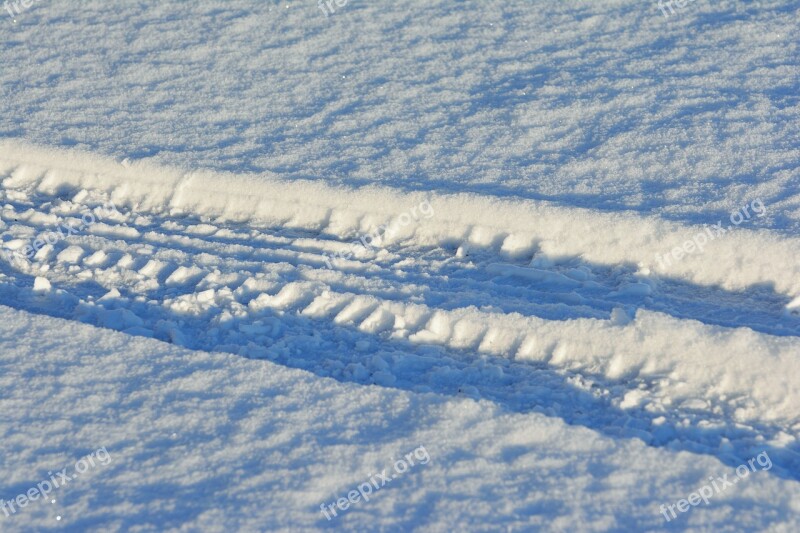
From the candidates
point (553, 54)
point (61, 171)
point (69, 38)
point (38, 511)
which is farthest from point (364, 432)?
point (69, 38)

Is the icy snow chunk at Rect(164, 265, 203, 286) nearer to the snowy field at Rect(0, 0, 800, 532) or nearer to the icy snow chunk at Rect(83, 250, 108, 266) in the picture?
the snowy field at Rect(0, 0, 800, 532)

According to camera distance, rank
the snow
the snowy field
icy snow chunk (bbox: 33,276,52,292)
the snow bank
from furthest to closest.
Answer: icy snow chunk (bbox: 33,276,52,292) → the snow bank → the snowy field → the snow

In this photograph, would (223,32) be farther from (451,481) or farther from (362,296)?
(451,481)

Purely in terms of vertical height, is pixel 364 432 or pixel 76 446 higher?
pixel 76 446

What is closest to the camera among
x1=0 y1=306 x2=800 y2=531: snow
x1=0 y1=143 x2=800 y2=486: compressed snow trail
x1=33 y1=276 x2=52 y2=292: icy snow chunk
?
x1=0 y1=306 x2=800 y2=531: snow

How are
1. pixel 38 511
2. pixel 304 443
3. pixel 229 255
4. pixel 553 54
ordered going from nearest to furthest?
pixel 38 511, pixel 304 443, pixel 229 255, pixel 553 54

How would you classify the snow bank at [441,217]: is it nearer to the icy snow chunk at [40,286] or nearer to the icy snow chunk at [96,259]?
the icy snow chunk at [96,259]

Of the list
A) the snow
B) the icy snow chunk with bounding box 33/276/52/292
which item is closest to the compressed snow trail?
the icy snow chunk with bounding box 33/276/52/292
